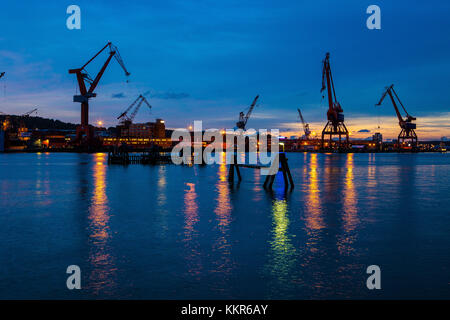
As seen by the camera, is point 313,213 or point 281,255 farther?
point 313,213

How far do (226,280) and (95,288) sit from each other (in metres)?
2.49

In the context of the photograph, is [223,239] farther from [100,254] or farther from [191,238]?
[100,254]

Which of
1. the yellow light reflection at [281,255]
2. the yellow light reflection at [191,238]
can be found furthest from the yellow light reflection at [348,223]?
the yellow light reflection at [191,238]

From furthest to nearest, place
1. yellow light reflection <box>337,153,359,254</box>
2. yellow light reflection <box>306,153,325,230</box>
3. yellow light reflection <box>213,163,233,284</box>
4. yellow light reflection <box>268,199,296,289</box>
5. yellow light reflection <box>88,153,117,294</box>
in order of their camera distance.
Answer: yellow light reflection <box>306,153,325,230</box>
yellow light reflection <box>337,153,359,254</box>
yellow light reflection <box>213,163,233,284</box>
yellow light reflection <box>268,199,296,289</box>
yellow light reflection <box>88,153,117,294</box>

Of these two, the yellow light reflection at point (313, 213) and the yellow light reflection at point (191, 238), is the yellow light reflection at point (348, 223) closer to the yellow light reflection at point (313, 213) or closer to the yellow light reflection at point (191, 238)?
the yellow light reflection at point (313, 213)

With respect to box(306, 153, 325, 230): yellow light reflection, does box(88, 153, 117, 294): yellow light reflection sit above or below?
above

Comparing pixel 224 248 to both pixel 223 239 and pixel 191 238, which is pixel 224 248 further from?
pixel 191 238

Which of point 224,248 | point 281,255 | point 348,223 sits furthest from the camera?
point 348,223

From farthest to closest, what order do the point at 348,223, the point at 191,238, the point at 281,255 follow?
the point at 348,223, the point at 191,238, the point at 281,255

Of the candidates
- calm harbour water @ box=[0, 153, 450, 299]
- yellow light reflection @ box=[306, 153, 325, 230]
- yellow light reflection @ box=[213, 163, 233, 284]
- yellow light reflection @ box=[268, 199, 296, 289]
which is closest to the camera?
calm harbour water @ box=[0, 153, 450, 299]

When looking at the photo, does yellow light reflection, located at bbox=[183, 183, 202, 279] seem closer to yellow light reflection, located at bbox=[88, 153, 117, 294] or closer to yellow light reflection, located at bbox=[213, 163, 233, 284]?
yellow light reflection, located at bbox=[213, 163, 233, 284]

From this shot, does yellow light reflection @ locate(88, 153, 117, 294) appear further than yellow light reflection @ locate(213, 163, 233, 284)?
No

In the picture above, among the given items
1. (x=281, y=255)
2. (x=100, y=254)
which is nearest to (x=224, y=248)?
(x=281, y=255)

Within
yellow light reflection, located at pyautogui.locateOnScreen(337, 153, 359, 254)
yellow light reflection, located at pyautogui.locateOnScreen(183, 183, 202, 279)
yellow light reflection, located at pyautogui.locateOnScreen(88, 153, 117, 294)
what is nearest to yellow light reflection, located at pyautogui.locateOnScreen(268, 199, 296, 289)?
yellow light reflection, located at pyautogui.locateOnScreen(337, 153, 359, 254)
